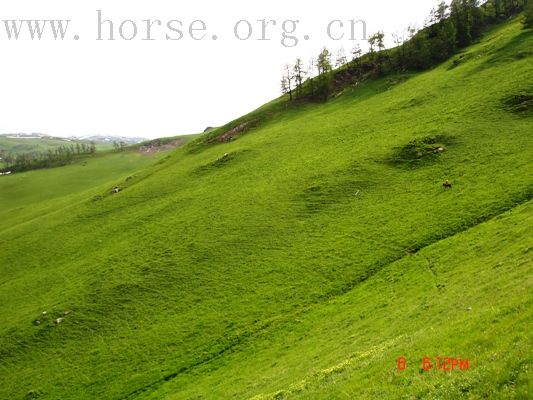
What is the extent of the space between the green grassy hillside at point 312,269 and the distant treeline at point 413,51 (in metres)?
24.4

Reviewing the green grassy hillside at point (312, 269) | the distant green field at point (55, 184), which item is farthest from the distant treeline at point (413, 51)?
the distant green field at point (55, 184)

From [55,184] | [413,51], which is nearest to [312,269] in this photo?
[413,51]

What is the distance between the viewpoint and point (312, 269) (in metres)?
46.2

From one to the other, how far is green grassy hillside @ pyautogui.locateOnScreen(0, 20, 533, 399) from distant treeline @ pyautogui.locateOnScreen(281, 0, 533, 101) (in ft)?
80.1

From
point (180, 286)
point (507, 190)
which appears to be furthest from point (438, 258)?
point (180, 286)

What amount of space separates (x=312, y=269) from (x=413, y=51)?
9378 cm

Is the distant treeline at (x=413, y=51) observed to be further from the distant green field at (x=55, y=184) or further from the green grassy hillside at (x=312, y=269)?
the distant green field at (x=55, y=184)

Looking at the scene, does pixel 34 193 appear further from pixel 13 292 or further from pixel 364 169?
pixel 364 169

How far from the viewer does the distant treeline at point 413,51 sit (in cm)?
11094

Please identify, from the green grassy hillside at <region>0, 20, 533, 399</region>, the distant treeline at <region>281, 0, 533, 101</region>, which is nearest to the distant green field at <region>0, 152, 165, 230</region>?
the green grassy hillside at <region>0, 20, 533, 399</region>

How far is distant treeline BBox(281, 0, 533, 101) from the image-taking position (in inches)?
4368

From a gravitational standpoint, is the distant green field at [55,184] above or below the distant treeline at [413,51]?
below

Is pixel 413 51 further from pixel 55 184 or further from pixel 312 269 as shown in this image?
pixel 55 184

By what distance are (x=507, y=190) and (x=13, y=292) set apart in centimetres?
7186
